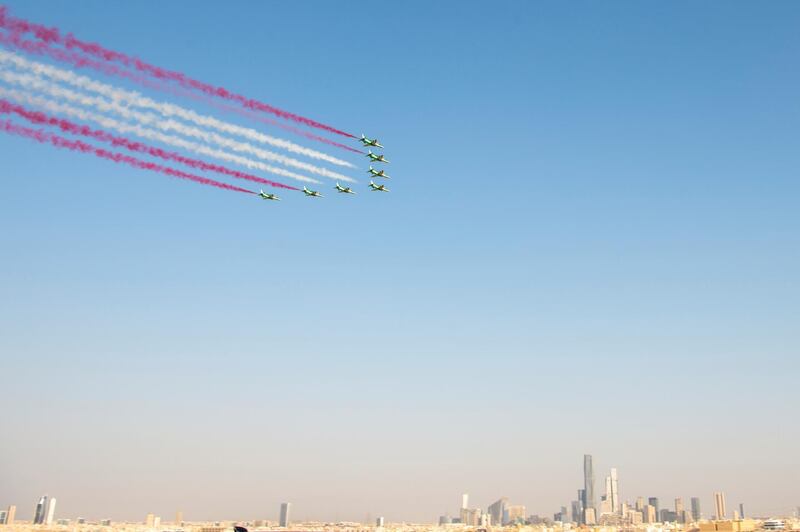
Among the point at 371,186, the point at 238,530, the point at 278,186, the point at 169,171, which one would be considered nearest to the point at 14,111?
the point at 169,171

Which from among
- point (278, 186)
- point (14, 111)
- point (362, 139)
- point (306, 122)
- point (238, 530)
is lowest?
point (238, 530)

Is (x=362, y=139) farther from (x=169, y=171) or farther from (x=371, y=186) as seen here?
(x=169, y=171)

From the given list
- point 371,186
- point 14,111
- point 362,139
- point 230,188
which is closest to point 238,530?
point 230,188

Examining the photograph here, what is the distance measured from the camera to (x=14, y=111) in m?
68.6

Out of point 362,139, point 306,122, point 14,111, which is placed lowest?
point 14,111

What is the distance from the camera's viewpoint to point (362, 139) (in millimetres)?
130750

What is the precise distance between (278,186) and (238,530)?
4874 centimetres

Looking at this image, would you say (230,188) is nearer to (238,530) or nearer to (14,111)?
(14,111)

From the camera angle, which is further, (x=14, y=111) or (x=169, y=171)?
(x=169, y=171)

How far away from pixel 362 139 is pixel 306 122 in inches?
1278

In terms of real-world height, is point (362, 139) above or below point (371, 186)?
above

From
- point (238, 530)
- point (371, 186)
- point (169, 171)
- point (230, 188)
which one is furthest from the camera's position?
point (371, 186)

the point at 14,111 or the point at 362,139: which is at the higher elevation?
the point at 362,139

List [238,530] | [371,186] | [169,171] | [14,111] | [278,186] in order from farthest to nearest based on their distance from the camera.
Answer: [371,186]
[278,186]
[169,171]
[238,530]
[14,111]
